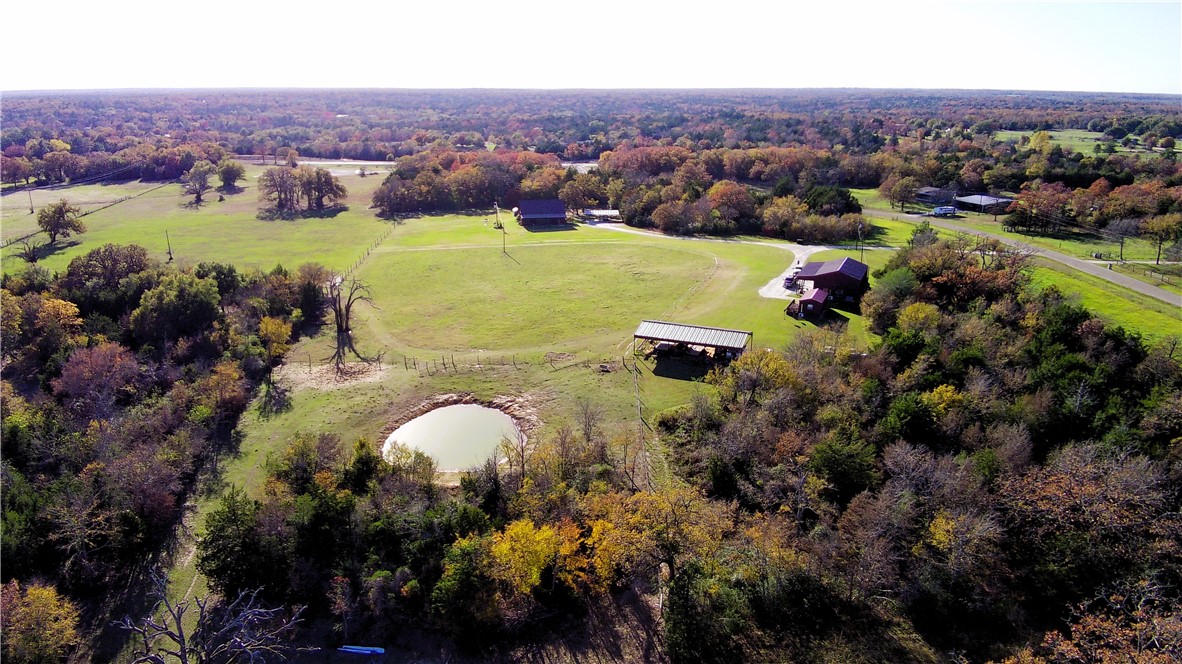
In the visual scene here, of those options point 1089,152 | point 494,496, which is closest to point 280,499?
point 494,496

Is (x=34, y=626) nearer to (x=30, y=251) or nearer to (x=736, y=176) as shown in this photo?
(x=30, y=251)

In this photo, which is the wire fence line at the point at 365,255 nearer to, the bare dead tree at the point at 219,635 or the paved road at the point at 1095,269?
the bare dead tree at the point at 219,635

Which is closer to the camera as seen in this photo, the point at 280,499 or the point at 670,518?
the point at 670,518

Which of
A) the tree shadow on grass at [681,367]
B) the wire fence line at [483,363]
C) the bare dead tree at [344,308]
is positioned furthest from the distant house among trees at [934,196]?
the bare dead tree at [344,308]

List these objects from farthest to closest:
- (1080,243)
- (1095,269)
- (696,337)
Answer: (1080,243), (1095,269), (696,337)

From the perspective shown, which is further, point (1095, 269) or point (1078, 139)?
point (1078, 139)

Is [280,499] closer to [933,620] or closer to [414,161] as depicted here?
[933,620]

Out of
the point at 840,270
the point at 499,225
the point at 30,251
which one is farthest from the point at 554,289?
the point at 30,251
